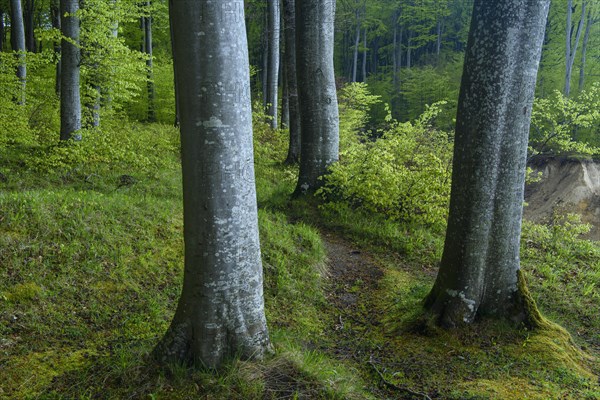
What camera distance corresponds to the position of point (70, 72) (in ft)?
29.3

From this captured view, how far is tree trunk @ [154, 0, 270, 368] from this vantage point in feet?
8.91

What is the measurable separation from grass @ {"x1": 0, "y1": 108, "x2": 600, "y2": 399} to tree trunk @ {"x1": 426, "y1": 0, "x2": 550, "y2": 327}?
1.17 ft

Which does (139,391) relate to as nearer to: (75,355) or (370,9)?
(75,355)

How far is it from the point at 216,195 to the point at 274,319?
2.34 m

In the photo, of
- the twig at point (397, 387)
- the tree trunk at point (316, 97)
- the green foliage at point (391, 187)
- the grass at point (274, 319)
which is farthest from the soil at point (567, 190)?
the twig at point (397, 387)

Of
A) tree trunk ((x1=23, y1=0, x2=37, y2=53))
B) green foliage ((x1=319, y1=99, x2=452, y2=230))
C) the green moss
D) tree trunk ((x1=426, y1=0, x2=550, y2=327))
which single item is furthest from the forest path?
tree trunk ((x1=23, y1=0, x2=37, y2=53))

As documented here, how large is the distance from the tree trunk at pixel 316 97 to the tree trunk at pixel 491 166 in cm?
467

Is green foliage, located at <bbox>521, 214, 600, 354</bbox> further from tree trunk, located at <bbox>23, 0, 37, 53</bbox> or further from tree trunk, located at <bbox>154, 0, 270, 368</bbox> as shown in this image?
tree trunk, located at <bbox>23, 0, 37, 53</bbox>

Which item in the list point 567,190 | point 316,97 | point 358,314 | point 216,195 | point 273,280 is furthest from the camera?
point 567,190

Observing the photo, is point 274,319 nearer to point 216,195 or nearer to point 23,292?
point 216,195

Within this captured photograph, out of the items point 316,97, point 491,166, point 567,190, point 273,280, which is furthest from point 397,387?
point 567,190

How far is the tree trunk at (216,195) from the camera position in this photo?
2717 mm

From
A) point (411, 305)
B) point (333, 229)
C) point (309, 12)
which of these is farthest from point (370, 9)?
point (411, 305)

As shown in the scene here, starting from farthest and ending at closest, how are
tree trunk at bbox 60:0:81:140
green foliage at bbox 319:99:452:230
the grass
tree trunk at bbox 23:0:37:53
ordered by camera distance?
tree trunk at bbox 23:0:37:53 → tree trunk at bbox 60:0:81:140 → green foliage at bbox 319:99:452:230 → the grass
